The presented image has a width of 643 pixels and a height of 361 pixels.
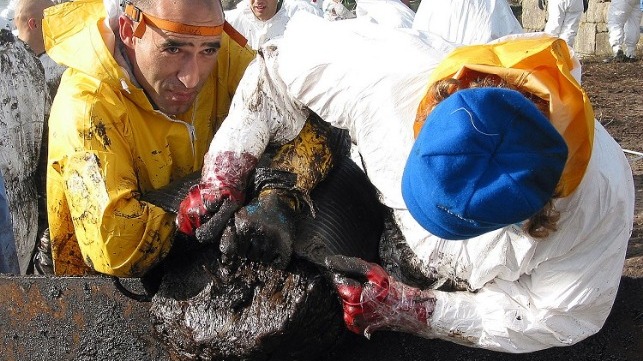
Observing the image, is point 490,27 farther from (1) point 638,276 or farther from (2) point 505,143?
(2) point 505,143

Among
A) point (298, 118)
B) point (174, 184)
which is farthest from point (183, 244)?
point (298, 118)

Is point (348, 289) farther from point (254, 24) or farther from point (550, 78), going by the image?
point (254, 24)

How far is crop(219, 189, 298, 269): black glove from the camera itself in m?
2.19

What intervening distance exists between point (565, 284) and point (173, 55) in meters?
1.55

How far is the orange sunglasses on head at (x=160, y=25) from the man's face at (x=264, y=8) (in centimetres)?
387

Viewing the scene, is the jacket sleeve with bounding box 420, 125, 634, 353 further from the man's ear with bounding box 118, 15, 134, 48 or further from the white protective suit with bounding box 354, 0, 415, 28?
the white protective suit with bounding box 354, 0, 415, 28

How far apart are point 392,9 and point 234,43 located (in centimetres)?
187

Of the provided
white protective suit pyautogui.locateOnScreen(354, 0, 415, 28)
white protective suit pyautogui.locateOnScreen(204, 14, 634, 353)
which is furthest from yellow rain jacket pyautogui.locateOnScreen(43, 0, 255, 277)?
white protective suit pyautogui.locateOnScreen(354, 0, 415, 28)

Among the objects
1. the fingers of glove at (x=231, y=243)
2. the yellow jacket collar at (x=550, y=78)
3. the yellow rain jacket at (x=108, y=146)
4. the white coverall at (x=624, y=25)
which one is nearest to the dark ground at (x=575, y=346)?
the fingers of glove at (x=231, y=243)

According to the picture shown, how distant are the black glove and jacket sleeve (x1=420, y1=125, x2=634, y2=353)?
47cm

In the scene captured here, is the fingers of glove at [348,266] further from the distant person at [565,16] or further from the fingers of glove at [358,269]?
the distant person at [565,16]

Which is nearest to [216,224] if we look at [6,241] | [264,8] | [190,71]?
[190,71]

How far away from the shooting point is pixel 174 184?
2.64m

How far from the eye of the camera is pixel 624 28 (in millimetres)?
11234
